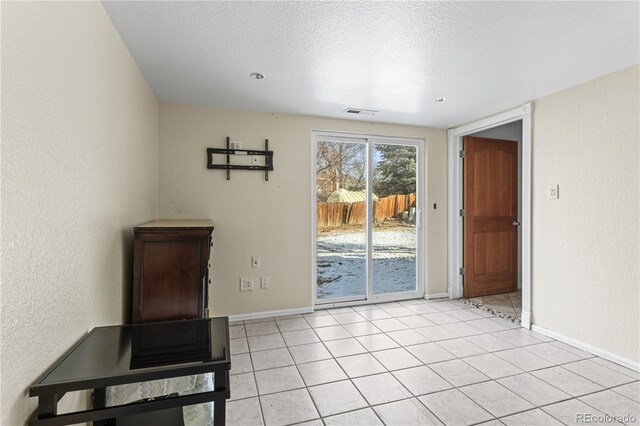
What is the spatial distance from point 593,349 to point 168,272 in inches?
127

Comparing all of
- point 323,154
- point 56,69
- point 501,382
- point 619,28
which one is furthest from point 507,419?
point 323,154

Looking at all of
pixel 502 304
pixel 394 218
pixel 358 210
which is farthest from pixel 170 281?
pixel 502 304

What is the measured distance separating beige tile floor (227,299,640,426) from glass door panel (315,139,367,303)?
0.68 metres

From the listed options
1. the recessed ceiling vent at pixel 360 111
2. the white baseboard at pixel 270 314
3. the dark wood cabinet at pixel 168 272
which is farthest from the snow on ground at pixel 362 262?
the dark wood cabinet at pixel 168 272

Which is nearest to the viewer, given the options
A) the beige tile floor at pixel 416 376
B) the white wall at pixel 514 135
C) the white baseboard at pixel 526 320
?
the beige tile floor at pixel 416 376

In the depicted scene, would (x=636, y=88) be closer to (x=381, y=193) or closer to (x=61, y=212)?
(x=381, y=193)

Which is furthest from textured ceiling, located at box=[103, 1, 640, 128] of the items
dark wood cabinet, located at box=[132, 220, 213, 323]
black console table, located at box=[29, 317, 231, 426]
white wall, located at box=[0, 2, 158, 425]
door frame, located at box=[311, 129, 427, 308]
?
black console table, located at box=[29, 317, 231, 426]

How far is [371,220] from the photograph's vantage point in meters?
3.93

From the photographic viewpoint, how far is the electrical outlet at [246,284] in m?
3.34

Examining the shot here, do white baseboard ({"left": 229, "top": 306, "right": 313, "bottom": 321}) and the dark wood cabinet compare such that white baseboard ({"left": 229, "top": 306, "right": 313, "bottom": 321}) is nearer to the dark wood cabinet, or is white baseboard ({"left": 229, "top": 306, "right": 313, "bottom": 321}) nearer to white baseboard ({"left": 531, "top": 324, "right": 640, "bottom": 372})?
the dark wood cabinet

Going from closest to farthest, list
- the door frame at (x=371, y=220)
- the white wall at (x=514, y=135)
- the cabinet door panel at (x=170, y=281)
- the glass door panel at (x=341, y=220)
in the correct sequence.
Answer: the cabinet door panel at (x=170, y=281)
the door frame at (x=371, y=220)
the glass door panel at (x=341, y=220)
the white wall at (x=514, y=135)

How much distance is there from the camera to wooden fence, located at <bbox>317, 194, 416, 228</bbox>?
3.77 meters

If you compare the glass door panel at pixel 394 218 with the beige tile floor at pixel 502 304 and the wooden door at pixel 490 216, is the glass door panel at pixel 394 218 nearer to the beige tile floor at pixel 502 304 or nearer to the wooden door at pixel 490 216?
the wooden door at pixel 490 216

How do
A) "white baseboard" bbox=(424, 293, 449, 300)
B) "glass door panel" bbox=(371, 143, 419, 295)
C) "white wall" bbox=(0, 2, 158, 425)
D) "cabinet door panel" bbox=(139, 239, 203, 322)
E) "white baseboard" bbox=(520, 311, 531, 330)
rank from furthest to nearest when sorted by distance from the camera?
1. "white baseboard" bbox=(424, 293, 449, 300)
2. "glass door panel" bbox=(371, 143, 419, 295)
3. "white baseboard" bbox=(520, 311, 531, 330)
4. "cabinet door panel" bbox=(139, 239, 203, 322)
5. "white wall" bbox=(0, 2, 158, 425)
